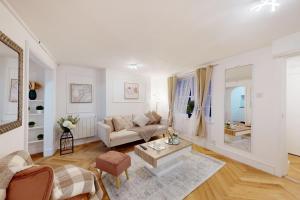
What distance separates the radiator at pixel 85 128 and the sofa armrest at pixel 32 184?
9.56ft

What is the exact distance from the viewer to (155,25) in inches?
67.7

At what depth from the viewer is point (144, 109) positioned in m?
4.98

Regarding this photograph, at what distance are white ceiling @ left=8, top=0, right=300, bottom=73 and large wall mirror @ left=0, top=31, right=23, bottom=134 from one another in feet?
1.52

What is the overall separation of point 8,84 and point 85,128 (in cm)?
263

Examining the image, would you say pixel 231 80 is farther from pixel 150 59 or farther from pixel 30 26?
pixel 30 26

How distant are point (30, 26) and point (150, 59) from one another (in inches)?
85.0

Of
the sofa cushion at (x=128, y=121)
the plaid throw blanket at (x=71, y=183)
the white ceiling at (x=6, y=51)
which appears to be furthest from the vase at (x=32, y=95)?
the plaid throw blanket at (x=71, y=183)

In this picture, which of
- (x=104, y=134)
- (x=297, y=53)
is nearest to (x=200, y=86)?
(x=297, y=53)

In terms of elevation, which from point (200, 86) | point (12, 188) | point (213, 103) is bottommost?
point (12, 188)

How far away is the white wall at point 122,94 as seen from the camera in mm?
4117

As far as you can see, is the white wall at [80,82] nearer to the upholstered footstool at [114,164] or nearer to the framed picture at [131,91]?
the framed picture at [131,91]

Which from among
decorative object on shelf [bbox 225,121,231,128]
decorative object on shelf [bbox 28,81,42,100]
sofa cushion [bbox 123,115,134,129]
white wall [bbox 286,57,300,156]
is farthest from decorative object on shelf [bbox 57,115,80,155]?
white wall [bbox 286,57,300,156]

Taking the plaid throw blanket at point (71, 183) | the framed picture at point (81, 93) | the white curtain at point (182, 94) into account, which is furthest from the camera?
the white curtain at point (182, 94)

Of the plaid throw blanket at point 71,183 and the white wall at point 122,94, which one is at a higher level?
the white wall at point 122,94
